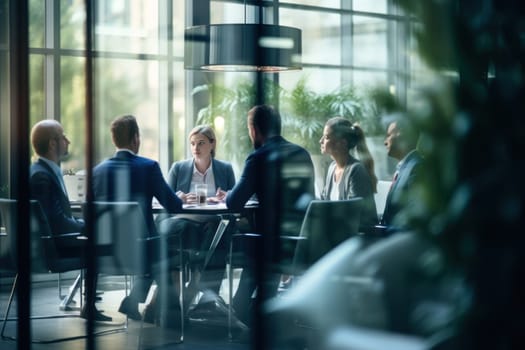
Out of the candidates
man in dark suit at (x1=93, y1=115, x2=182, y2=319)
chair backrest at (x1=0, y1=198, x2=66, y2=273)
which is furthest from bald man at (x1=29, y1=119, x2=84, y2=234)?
man in dark suit at (x1=93, y1=115, x2=182, y2=319)

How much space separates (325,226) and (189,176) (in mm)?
2095

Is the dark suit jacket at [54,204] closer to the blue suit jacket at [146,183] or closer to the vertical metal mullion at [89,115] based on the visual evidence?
the blue suit jacket at [146,183]

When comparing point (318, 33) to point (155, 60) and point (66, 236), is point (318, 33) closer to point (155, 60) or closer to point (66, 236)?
point (155, 60)

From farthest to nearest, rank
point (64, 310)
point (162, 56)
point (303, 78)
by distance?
1. point (162, 56)
2. point (303, 78)
3. point (64, 310)

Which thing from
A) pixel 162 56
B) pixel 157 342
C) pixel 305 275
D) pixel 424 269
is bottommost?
pixel 157 342

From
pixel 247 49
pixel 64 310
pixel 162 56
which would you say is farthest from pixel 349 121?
pixel 162 56

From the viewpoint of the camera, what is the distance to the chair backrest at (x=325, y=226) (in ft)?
15.7

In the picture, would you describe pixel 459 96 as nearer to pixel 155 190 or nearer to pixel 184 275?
pixel 155 190

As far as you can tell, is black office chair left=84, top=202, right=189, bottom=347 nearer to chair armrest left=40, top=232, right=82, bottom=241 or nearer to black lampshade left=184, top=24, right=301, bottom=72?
chair armrest left=40, top=232, right=82, bottom=241

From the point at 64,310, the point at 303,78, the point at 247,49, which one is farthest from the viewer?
the point at 303,78

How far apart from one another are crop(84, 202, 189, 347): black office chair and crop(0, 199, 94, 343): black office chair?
357mm

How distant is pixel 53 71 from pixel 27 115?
366 cm

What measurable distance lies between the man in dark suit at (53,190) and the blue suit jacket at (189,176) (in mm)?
1030

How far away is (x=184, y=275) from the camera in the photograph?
6.47 meters
